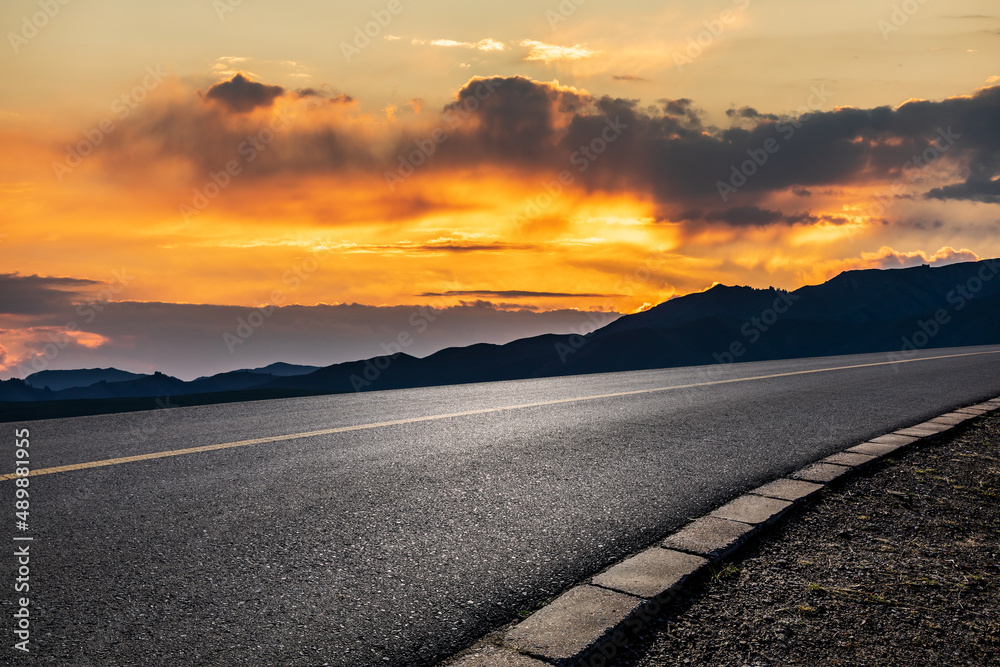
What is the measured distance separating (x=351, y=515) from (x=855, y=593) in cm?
263

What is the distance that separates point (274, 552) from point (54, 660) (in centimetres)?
107

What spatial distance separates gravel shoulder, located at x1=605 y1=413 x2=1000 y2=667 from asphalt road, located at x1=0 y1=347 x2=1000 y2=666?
60cm

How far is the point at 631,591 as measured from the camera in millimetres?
2895

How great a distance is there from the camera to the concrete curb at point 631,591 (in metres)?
2.40

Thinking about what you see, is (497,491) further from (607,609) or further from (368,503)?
(607,609)

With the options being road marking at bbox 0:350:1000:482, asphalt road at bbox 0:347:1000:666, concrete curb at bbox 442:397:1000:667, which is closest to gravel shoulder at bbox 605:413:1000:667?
concrete curb at bbox 442:397:1000:667

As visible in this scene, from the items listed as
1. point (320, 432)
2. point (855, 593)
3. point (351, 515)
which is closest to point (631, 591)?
point (855, 593)

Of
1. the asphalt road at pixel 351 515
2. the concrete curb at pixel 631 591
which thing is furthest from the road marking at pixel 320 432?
the concrete curb at pixel 631 591

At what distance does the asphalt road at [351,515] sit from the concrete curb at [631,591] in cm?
16

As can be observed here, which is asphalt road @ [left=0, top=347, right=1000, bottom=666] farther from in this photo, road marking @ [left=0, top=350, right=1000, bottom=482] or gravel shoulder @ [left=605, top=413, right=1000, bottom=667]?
gravel shoulder @ [left=605, top=413, right=1000, bottom=667]

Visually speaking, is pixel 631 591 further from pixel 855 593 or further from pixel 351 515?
pixel 351 515

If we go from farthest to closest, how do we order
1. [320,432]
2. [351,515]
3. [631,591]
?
[320,432] < [351,515] < [631,591]

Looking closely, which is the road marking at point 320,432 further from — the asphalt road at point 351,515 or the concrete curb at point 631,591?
the concrete curb at point 631,591

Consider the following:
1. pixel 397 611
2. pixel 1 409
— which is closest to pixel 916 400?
pixel 397 611
